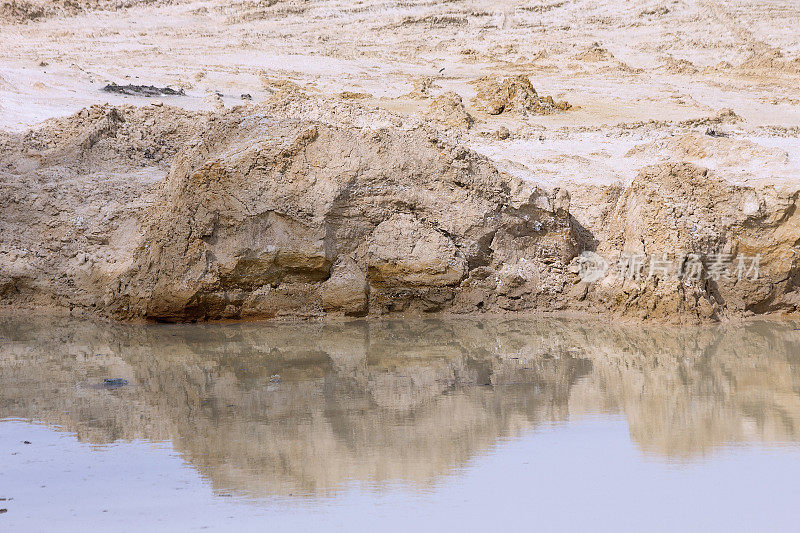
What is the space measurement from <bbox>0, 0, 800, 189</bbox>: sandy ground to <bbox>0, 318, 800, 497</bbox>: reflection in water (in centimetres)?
207

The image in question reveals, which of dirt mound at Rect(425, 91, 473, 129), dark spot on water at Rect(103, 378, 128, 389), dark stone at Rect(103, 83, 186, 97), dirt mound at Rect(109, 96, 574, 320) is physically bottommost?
dark spot on water at Rect(103, 378, 128, 389)

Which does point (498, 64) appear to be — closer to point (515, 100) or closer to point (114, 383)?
point (515, 100)

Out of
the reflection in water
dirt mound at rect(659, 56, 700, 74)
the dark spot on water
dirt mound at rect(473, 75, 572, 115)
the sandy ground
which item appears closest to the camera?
the reflection in water

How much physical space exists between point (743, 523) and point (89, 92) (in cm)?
901

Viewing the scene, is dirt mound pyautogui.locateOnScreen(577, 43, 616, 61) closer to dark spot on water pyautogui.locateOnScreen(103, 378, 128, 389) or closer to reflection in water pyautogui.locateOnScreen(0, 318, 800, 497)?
reflection in water pyautogui.locateOnScreen(0, 318, 800, 497)

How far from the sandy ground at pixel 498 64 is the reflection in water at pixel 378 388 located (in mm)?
2074

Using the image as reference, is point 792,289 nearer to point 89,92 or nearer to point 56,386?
point 56,386

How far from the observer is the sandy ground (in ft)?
27.8

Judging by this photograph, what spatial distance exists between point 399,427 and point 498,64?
10.9 m

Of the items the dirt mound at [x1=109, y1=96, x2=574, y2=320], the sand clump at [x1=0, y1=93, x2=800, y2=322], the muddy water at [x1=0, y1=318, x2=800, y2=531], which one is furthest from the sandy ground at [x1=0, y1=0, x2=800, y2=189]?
the muddy water at [x1=0, y1=318, x2=800, y2=531]

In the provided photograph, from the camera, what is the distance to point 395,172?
6285 millimetres

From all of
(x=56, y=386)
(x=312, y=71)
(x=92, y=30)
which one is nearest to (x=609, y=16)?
(x=312, y=71)

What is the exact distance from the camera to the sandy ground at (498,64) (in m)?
8.46

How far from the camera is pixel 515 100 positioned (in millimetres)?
10234
